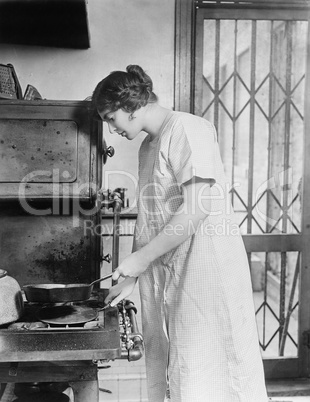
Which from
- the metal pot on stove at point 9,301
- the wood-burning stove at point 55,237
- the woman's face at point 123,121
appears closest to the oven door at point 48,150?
the wood-burning stove at point 55,237

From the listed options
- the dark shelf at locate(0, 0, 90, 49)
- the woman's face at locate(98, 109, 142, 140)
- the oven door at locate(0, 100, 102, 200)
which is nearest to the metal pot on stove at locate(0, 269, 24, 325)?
the oven door at locate(0, 100, 102, 200)

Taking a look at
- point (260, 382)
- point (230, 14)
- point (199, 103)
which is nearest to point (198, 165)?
point (260, 382)

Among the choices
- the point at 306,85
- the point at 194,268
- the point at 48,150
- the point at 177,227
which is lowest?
the point at 194,268

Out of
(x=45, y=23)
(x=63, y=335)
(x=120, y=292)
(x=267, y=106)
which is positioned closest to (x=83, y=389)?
(x=63, y=335)

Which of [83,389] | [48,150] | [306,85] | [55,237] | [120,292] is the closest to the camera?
[83,389]

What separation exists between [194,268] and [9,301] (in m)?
0.63

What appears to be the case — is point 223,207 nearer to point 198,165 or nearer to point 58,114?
point 198,165

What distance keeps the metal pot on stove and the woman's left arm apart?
12.7 inches

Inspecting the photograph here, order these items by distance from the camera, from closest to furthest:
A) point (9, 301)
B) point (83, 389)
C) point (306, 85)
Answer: point (83, 389) → point (9, 301) → point (306, 85)

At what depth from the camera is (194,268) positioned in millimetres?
1742

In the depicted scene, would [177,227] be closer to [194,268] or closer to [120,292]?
[194,268]

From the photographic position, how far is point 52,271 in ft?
7.17

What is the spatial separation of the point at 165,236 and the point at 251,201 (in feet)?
4.73

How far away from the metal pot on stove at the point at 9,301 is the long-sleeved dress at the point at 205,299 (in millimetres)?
533
